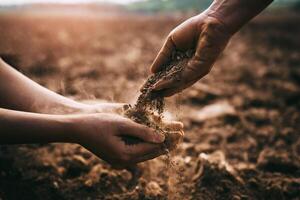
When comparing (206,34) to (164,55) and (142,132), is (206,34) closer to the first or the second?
(164,55)

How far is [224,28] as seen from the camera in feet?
5.82

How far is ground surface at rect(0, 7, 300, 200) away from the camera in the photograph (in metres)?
2.11

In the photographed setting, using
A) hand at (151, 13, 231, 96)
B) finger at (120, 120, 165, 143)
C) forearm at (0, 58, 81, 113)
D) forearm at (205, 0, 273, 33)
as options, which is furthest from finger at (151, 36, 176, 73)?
forearm at (0, 58, 81, 113)

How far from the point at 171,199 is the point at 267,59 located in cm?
419

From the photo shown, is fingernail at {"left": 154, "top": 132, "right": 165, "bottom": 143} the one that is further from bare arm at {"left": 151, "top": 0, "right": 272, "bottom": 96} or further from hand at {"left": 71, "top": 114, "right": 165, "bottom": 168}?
bare arm at {"left": 151, "top": 0, "right": 272, "bottom": 96}

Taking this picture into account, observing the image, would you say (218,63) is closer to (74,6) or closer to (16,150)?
(16,150)

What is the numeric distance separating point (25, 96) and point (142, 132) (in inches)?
30.9

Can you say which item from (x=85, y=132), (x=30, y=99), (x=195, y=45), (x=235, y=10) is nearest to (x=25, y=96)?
(x=30, y=99)

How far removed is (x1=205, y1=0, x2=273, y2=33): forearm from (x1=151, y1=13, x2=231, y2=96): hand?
0.04 meters

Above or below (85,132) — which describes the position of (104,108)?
above

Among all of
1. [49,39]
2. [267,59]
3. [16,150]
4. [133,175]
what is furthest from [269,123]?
[49,39]

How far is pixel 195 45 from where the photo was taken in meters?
1.92

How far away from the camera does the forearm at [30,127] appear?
158 cm

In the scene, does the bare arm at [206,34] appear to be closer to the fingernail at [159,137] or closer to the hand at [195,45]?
the hand at [195,45]
